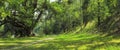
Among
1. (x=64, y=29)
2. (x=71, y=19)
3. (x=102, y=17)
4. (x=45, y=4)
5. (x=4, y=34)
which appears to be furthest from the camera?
(x=64, y=29)

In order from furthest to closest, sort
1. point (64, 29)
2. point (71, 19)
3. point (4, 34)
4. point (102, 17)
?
point (64, 29)
point (71, 19)
point (4, 34)
point (102, 17)

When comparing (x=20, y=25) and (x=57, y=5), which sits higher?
(x=57, y=5)

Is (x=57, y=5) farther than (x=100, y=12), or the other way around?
(x=100, y=12)

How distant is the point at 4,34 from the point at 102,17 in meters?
26.3

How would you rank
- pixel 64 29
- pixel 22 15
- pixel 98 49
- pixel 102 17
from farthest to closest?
pixel 64 29 → pixel 102 17 → pixel 22 15 → pixel 98 49

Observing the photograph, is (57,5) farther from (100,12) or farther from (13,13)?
(100,12)

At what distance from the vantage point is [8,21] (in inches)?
2333

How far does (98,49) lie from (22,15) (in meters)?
35.6

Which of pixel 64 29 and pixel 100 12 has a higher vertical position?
pixel 100 12

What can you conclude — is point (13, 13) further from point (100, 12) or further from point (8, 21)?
point (100, 12)

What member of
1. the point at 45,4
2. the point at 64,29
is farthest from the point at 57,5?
the point at 64,29

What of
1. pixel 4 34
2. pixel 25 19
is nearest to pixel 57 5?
pixel 25 19

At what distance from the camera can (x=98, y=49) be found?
75.9ft

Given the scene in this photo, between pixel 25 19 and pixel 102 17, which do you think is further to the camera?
pixel 102 17
